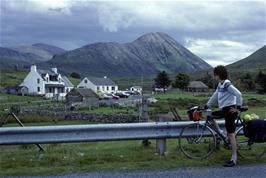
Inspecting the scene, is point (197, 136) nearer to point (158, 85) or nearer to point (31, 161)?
point (31, 161)

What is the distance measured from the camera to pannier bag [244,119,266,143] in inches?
373

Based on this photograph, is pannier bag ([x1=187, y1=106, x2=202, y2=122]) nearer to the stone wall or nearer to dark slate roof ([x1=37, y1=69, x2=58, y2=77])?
the stone wall

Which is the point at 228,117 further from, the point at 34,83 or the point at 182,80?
the point at 182,80

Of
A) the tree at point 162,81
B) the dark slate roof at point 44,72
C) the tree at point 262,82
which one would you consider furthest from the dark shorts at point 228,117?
the tree at point 162,81

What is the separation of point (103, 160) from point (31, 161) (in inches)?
58.0

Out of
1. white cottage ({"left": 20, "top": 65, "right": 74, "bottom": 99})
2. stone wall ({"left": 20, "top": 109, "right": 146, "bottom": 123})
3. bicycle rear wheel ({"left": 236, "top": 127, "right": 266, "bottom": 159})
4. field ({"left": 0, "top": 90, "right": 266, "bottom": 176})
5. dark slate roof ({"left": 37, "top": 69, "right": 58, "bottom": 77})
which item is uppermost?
dark slate roof ({"left": 37, "top": 69, "right": 58, "bottom": 77})

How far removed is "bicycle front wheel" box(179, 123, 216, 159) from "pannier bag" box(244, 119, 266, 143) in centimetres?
76

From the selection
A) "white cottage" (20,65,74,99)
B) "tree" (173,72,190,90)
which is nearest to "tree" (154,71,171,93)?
"tree" (173,72,190,90)

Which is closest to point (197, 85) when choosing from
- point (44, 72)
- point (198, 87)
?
point (198, 87)

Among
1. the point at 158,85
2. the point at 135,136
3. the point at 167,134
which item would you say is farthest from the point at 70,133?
the point at 158,85

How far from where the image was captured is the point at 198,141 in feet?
33.0

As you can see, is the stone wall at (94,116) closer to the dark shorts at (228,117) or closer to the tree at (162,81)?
the dark shorts at (228,117)

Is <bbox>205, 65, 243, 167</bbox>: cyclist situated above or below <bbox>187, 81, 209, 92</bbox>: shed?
below

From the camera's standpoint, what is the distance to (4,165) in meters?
9.13
